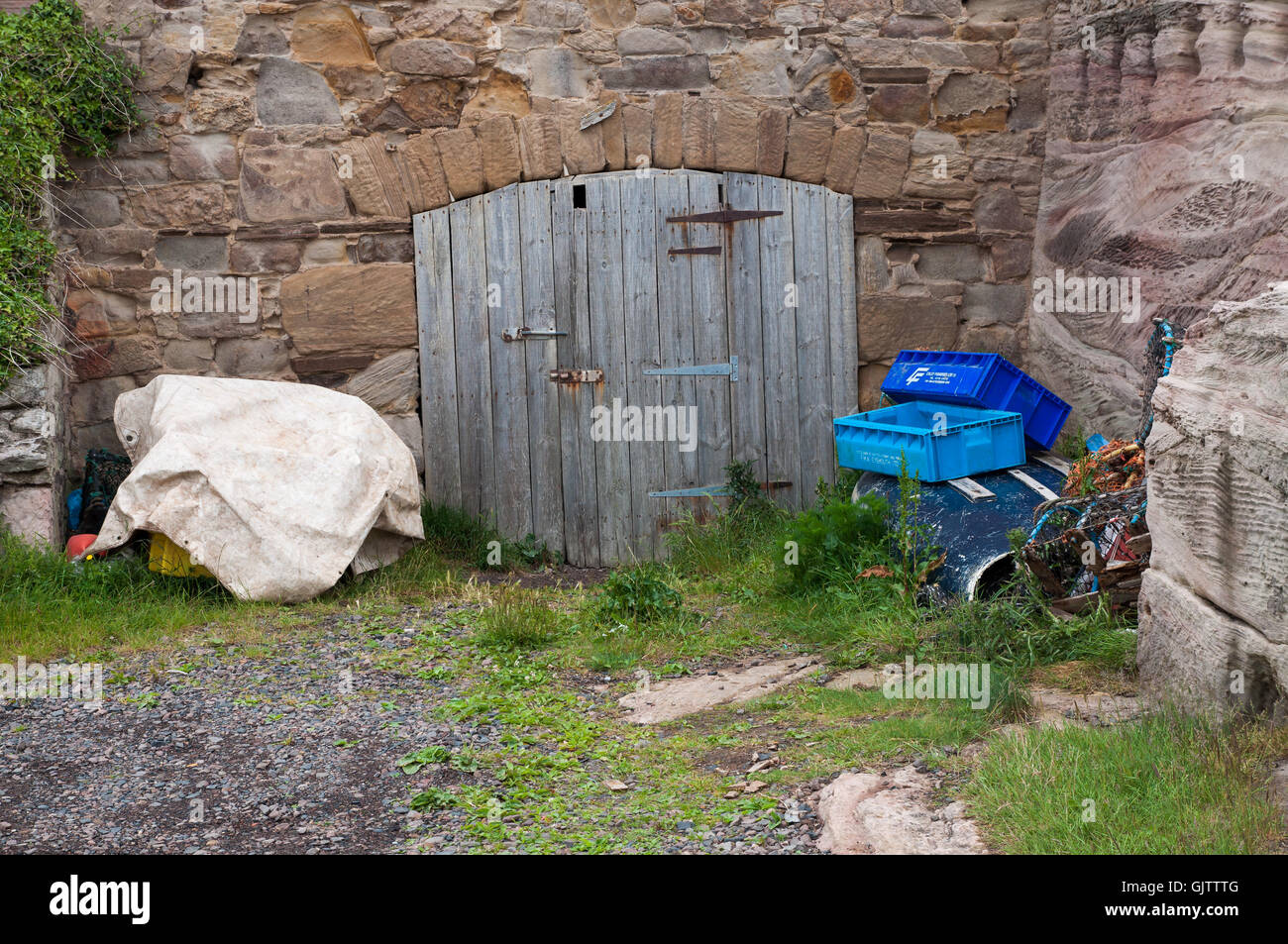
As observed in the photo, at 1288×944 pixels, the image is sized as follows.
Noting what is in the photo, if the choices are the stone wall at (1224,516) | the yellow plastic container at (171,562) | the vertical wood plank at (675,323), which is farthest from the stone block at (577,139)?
the stone wall at (1224,516)

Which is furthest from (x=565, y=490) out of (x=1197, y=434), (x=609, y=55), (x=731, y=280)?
(x=1197, y=434)

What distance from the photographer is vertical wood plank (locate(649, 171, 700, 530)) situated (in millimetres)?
6766

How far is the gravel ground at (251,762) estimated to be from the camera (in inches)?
128

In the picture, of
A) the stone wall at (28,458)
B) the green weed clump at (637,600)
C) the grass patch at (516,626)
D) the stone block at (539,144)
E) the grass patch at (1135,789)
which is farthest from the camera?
the stone block at (539,144)

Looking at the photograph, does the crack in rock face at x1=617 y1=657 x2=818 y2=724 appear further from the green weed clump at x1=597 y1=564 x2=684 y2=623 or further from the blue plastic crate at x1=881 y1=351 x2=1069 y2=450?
the blue plastic crate at x1=881 y1=351 x2=1069 y2=450

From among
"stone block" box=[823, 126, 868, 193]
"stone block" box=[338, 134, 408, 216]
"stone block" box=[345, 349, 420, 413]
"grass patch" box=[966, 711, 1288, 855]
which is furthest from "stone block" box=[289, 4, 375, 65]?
"grass patch" box=[966, 711, 1288, 855]

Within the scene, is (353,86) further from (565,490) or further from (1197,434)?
(1197,434)

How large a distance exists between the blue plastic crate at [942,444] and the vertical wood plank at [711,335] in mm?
941

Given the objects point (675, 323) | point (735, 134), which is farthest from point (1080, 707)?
point (735, 134)

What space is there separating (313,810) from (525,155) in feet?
14.3

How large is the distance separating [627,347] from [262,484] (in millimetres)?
2355

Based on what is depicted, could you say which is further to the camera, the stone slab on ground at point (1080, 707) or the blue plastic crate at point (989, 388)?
the blue plastic crate at point (989, 388)

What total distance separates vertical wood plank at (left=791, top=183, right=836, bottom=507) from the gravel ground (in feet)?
9.73

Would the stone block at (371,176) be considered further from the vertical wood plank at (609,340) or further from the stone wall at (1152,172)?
the stone wall at (1152,172)
